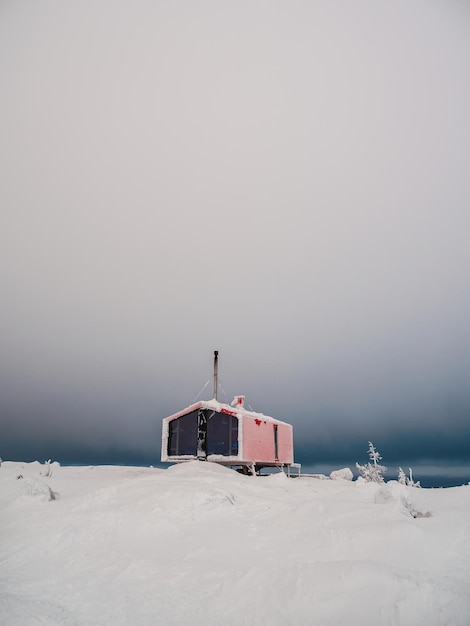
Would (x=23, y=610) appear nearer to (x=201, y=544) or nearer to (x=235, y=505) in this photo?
(x=201, y=544)

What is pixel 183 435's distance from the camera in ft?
102

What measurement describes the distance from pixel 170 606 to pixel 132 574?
1328 mm

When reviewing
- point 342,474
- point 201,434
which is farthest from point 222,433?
point 342,474

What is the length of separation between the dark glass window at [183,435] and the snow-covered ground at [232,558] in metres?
20.1

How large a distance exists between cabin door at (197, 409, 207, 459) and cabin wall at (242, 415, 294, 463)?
3062 mm

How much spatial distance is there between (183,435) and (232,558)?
24.8 m

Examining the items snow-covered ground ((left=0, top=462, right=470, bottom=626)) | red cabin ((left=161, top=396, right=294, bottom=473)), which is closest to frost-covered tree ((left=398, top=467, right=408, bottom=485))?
snow-covered ground ((left=0, top=462, right=470, bottom=626))

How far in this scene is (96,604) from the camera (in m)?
5.89

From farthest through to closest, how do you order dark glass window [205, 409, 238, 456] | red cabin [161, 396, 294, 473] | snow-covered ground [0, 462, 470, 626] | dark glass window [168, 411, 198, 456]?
dark glass window [168, 411, 198, 456]
dark glass window [205, 409, 238, 456]
red cabin [161, 396, 294, 473]
snow-covered ground [0, 462, 470, 626]

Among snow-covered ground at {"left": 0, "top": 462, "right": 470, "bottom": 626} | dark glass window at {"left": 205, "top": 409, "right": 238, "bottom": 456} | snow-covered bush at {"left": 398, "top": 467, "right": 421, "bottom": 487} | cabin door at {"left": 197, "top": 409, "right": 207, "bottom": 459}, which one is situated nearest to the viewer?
snow-covered ground at {"left": 0, "top": 462, "right": 470, "bottom": 626}

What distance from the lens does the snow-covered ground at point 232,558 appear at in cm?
514

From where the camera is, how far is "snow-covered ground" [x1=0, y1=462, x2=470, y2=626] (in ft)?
16.9

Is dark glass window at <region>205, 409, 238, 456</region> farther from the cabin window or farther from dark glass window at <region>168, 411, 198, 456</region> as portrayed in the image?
dark glass window at <region>168, 411, 198, 456</region>

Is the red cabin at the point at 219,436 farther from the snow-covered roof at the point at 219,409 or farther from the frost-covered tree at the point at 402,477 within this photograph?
the frost-covered tree at the point at 402,477
